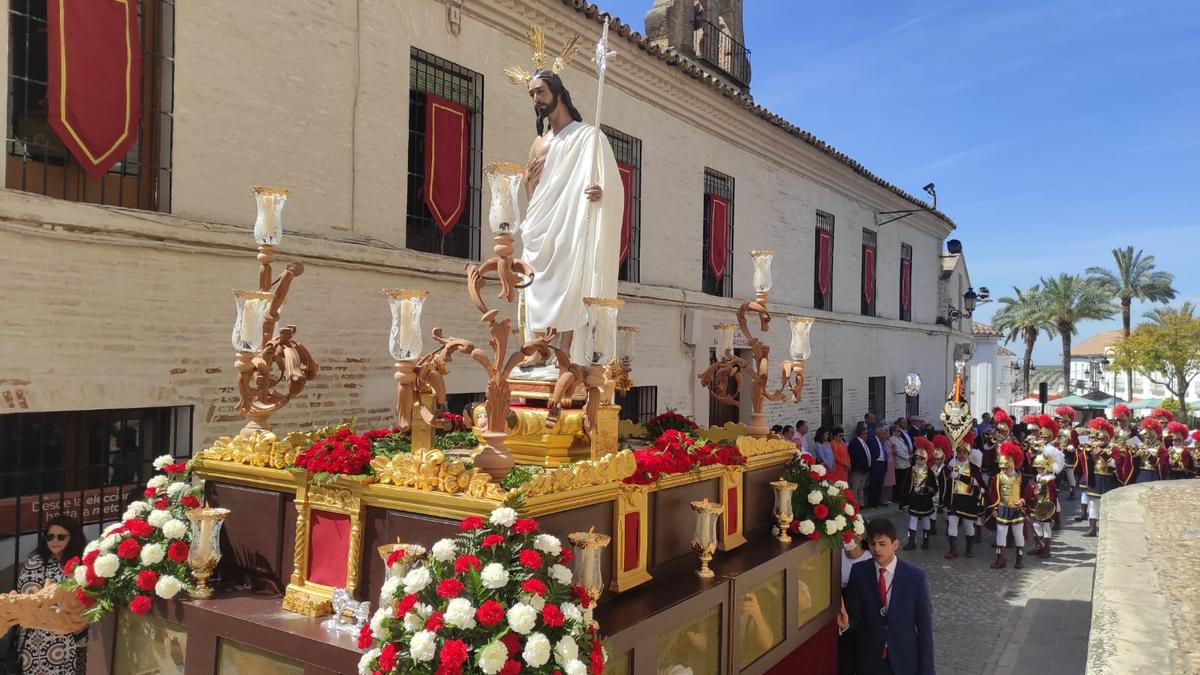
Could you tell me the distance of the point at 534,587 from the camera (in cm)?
317

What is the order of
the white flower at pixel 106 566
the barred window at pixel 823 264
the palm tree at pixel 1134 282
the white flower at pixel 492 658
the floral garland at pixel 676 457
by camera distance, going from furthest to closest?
the palm tree at pixel 1134 282 → the barred window at pixel 823 264 → the floral garland at pixel 676 457 → the white flower at pixel 106 566 → the white flower at pixel 492 658

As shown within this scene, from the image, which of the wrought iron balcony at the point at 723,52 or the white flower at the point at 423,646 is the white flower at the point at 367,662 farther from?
the wrought iron balcony at the point at 723,52

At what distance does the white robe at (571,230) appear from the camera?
512 centimetres

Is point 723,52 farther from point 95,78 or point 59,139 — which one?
point 59,139

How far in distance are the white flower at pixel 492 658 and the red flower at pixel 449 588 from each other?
0.26 meters

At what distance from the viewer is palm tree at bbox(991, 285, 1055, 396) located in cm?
4038

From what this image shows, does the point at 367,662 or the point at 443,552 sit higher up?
the point at 443,552

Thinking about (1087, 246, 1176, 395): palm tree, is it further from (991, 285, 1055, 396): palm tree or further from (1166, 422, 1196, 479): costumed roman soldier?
(1166, 422, 1196, 479): costumed roman soldier

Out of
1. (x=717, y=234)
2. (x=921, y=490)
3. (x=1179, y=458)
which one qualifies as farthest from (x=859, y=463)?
(x=1179, y=458)

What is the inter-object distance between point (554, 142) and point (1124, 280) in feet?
142

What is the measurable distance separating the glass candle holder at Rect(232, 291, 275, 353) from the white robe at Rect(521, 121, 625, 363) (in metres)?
1.70

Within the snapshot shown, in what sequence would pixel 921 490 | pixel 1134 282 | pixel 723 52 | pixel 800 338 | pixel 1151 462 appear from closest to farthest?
1. pixel 800 338
2. pixel 921 490
3. pixel 1151 462
4. pixel 723 52
5. pixel 1134 282

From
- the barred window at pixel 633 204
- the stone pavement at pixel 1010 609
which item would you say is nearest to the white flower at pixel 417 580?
the stone pavement at pixel 1010 609

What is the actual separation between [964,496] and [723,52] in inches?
580
